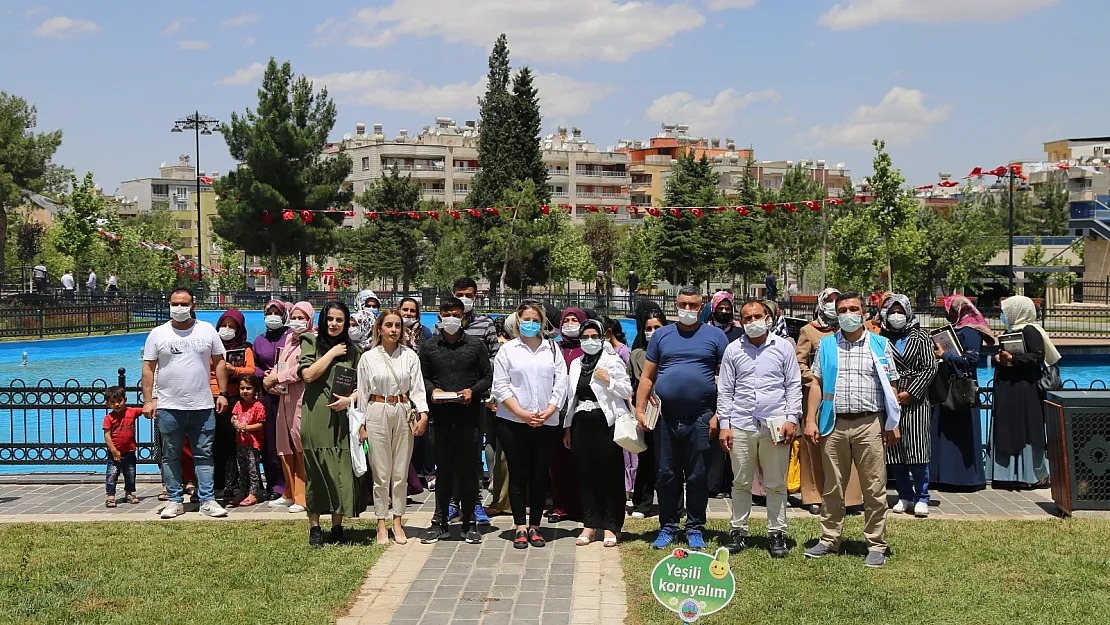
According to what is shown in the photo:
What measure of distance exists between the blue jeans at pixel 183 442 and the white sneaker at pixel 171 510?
74 millimetres

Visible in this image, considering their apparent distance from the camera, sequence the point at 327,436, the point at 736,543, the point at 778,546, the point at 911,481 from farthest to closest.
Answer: the point at 911,481 < the point at 327,436 < the point at 736,543 < the point at 778,546

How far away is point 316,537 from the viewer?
8469mm

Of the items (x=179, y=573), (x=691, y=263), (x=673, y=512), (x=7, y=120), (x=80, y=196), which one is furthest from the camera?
(x=691, y=263)

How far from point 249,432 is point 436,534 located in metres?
2.39

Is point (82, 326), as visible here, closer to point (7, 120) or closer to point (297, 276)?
point (7, 120)

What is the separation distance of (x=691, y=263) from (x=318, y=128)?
23.0 meters

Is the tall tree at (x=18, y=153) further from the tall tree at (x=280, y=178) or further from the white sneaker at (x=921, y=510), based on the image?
the white sneaker at (x=921, y=510)

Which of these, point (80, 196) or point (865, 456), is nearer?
point (865, 456)

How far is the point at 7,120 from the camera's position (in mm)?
55344

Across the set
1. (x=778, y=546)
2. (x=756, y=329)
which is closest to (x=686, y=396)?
(x=756, y=329)

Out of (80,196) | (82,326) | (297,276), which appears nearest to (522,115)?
(297,276)

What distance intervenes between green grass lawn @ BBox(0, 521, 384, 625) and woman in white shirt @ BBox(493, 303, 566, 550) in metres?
1.22

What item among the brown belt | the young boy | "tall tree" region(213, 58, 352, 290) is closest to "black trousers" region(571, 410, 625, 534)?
the brown belt

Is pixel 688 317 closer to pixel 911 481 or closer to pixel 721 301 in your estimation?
pixel 721 301
